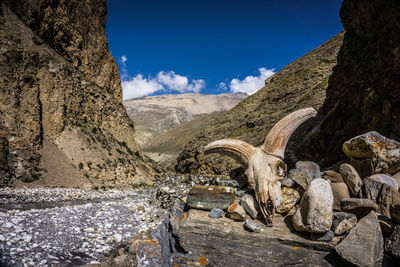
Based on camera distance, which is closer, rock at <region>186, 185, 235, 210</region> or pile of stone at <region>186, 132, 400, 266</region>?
pile of stone at <region>186, 132, 400, 266</region>

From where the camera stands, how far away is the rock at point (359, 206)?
344 centimetres

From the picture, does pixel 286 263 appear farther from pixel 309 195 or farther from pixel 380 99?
pixel 380 99

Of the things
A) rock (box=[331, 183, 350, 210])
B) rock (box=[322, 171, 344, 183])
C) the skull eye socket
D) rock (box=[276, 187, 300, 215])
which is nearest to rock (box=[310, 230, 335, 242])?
rock (box=[331, 183, 350, 210])

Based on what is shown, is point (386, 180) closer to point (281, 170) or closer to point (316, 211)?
point (316, 211)

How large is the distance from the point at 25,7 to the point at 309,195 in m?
34.4

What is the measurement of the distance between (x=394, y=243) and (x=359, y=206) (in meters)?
0.59

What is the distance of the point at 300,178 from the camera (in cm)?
449

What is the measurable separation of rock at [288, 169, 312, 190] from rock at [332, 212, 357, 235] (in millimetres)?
937

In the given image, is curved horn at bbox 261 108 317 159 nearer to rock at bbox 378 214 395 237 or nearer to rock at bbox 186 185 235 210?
rock at bbox 186 185 235 210

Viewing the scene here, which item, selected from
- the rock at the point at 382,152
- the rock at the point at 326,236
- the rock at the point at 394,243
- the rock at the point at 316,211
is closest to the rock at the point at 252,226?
the rock at the point at 316,211

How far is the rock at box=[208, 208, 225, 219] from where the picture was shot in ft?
14.3

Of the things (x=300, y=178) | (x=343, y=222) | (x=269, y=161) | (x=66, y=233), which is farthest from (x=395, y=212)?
(x=66, y=233)

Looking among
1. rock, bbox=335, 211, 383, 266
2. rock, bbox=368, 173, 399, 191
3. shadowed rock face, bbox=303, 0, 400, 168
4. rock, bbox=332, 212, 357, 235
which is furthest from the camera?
shadowed rock face, bbox=303, 0, 400, 168

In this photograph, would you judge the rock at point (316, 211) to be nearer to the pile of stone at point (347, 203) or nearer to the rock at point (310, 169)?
the pile of stone at point (347, 203)
